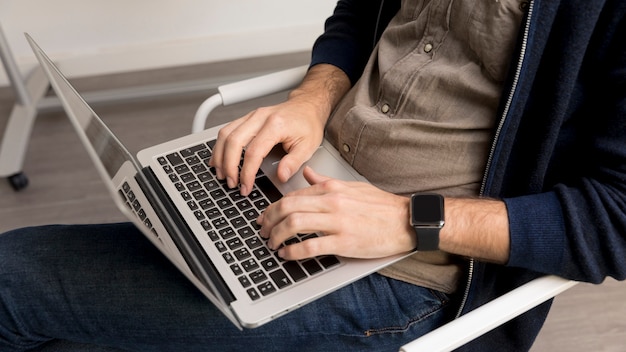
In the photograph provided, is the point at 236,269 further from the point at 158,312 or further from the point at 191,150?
the point at 191,150

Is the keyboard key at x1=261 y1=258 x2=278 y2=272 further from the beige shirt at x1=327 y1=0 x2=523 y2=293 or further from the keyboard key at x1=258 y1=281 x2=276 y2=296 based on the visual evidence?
the beige shirt at x1=327 y1=0 x2=523 y2=293

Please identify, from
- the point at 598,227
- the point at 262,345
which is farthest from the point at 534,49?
the point at 262,345

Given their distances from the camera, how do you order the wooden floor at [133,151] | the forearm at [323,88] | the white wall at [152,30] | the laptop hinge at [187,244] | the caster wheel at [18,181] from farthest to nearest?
the white wall at [152,30] < the caster wheel at [18,181] < the wooden floor at [133,151] < the forearm at [323,88] < the laptop hinge at [187,244]

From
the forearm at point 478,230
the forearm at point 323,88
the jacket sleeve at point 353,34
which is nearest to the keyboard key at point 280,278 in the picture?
the forearm at point 478,230

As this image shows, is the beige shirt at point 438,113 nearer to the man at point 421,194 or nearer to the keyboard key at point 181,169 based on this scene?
the man at point 421,194

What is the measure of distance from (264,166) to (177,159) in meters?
0.14

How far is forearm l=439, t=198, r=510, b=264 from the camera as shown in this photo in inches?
33.3

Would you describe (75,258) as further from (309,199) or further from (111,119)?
(111,119)

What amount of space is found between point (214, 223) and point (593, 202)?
0.51m

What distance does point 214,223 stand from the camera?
929mm

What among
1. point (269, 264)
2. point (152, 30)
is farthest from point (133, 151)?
point (269, 264)

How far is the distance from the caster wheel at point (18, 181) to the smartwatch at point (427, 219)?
1.62 metres

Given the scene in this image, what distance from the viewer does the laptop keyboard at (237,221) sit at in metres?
0.84

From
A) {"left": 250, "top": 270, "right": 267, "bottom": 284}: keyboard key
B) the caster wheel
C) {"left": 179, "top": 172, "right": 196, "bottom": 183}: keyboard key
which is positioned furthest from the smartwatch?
the caster wheel
